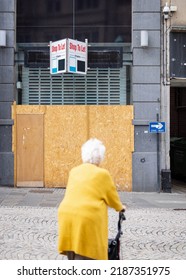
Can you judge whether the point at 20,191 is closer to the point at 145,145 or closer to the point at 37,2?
the point at 145,145

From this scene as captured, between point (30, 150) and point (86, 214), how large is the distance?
38.7 feet

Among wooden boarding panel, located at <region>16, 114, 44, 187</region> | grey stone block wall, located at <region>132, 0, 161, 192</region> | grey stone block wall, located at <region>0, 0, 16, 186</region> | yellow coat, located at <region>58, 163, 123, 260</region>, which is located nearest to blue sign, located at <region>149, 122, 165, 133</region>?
grey stone block wall, located at <region>132, 0, 161, 192</region>

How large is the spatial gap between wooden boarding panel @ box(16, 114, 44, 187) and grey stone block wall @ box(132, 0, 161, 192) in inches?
128

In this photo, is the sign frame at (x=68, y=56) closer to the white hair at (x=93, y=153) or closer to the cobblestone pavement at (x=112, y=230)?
the cobblestone pavement at (x=112, y=230)

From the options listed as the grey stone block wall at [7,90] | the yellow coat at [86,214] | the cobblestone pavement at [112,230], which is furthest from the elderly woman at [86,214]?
the grey stone block wall at [7,90]

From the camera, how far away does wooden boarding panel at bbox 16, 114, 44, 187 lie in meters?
15.9

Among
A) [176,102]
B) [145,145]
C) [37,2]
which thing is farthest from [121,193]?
[176,102]

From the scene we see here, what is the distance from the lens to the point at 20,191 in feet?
49.4

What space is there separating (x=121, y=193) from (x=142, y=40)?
5.21m

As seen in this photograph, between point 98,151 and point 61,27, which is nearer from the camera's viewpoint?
point 98,151

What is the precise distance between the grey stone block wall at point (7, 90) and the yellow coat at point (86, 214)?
11.6 metres

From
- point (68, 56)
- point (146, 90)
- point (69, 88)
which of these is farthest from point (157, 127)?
point (68, 56)

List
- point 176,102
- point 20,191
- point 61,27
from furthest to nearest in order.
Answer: point 176,102, point 61,27, point 20,191

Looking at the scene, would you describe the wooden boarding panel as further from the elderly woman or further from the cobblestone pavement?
the elderly woman
